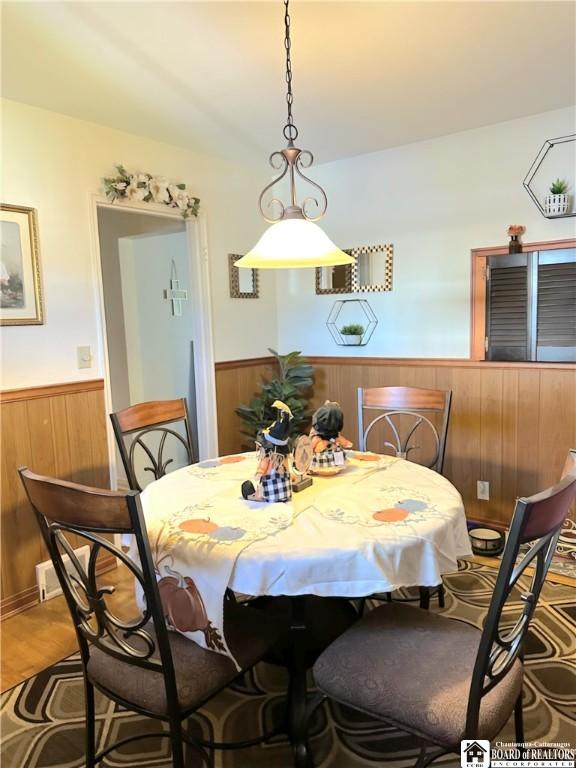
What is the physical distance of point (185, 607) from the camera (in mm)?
1416

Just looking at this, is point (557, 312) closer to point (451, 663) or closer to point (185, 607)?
point (451, 663)

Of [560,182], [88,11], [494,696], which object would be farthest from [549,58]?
[494,696]

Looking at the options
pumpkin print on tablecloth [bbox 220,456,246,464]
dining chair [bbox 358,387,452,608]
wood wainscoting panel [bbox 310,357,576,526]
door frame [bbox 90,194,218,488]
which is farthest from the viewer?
door frame [bbox 90,194,218,488]

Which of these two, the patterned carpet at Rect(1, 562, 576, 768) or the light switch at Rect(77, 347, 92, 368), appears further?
the light switch at Rect(77, 347, 92, 368)

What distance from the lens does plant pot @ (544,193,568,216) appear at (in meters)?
2.82

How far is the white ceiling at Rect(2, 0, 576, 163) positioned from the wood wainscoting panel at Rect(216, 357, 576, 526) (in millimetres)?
1452

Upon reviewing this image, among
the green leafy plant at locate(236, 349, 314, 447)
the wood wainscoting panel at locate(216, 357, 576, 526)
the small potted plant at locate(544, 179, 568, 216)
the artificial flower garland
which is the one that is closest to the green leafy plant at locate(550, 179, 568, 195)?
the small potted plant at locate(544, 179, 568, 216)

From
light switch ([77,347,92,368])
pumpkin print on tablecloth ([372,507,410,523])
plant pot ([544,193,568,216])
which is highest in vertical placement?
plant pot ([544,193,568,216])

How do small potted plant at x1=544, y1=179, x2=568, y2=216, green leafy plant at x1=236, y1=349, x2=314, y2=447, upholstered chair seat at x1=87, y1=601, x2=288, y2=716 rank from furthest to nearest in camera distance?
green leafy plant at x1=236, y1=349, x2=314, y2=447 → small potted plant at x1=544, y1=179, x2=568, y2=216 → upholstered chair seat at x1=87, y1=601, x2=288, y2=716

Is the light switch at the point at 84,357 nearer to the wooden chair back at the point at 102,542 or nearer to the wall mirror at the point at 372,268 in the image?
the wooden chair back at the point at 102,542

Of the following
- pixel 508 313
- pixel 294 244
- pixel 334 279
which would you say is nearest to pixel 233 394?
pixel 334 279

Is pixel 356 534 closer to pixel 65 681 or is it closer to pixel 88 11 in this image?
pixel 65 681

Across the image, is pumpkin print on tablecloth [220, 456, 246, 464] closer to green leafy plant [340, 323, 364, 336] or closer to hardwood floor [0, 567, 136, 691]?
hardwood floor [0, 567, 136, 691]

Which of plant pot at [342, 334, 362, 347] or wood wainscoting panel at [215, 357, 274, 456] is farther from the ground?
plant pot at [342, 334, 362, 347]
